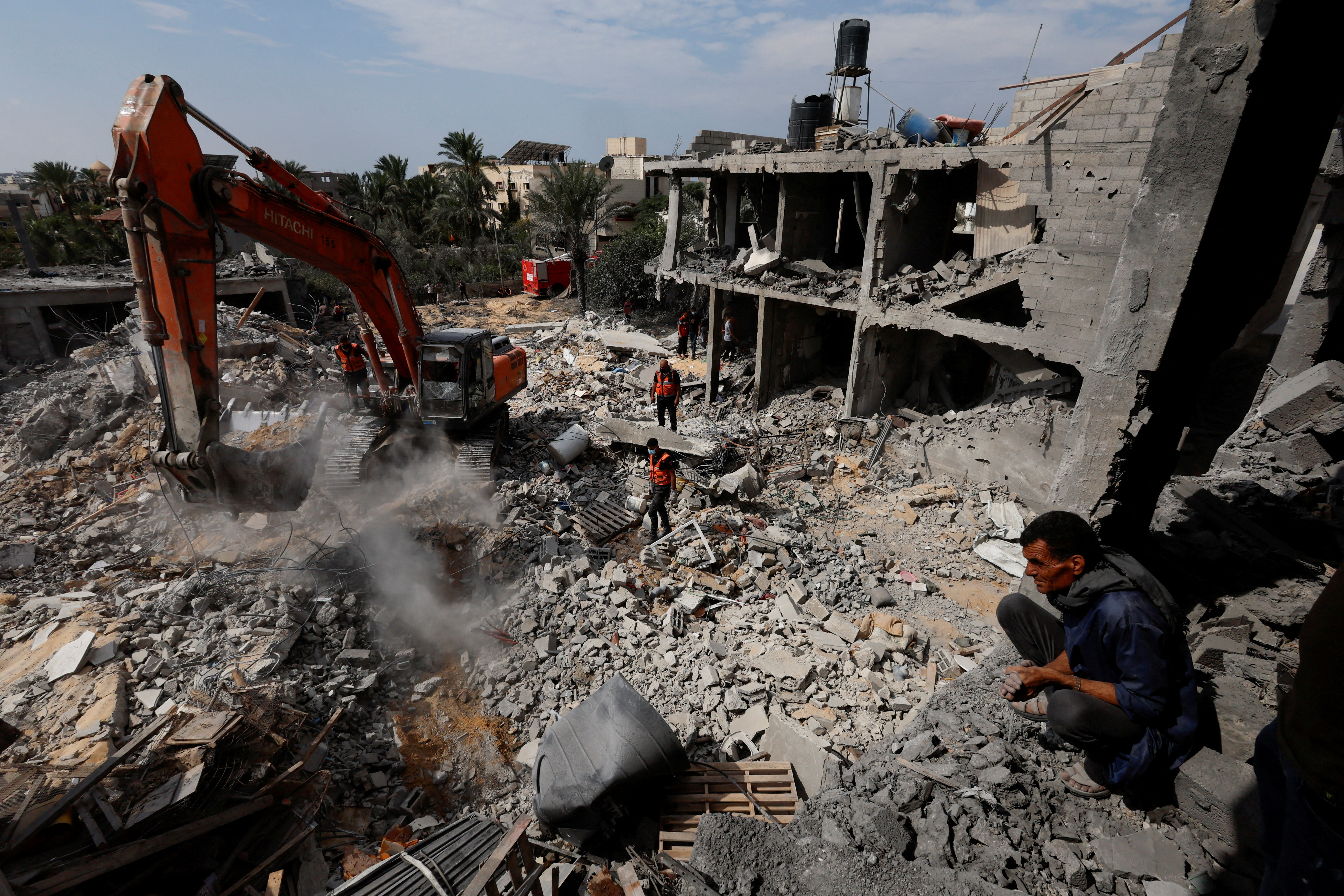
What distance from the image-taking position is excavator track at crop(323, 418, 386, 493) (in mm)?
8781

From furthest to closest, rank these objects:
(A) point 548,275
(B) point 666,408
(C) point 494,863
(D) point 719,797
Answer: (A) point 548,275
(B) point 666,408
(D) point 719,797
(C) point 494,863

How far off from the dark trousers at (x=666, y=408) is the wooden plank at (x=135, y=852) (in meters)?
8.65

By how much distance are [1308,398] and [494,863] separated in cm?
1028

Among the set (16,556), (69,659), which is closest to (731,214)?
(16,556)

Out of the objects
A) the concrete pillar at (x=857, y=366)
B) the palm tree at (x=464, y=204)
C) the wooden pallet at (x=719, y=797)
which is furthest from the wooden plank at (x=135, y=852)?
the palm tree at (x=464, y=204)

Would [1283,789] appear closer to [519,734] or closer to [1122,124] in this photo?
[519,734]

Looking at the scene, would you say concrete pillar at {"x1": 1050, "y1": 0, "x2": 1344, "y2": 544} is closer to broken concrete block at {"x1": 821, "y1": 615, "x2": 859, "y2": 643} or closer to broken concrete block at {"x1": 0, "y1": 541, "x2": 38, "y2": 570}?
broken concrete block at {"x1": 821, "y1": 615, "x2": 859, "y2": 643}

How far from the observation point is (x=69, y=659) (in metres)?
5.29

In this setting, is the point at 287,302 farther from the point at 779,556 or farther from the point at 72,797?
the point at 72,797

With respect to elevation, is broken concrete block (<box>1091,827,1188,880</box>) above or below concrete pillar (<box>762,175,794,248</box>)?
below

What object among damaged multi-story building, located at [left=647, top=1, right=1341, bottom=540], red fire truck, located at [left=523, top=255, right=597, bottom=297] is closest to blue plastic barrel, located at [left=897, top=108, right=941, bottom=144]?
damaged multi-story building, located at [left=647, top=1, right=1341, bottom=540]

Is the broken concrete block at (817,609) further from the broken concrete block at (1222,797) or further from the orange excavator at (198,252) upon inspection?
the orange excavator at (198,252)

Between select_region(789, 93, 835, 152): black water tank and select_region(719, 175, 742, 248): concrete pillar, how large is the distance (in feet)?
10.1

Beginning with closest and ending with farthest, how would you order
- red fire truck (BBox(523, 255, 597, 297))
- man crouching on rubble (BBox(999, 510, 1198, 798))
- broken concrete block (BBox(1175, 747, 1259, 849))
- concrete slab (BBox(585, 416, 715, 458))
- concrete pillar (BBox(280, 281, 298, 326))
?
broken concrete block (BBox(1175, 747, 1259, 849))
man crouching on rubble (BBox(999, 510, 1198, 798))
concrete slab (BBox(585, 416, 715, 458))
concrete pillar (BBox(280, 281, 298, 326))
red fire truck (BBox(523, 255, 597, 297))
